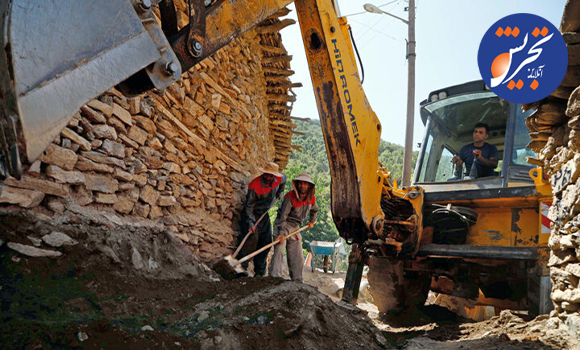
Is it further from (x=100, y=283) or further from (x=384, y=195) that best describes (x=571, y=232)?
(x=100, y=283)

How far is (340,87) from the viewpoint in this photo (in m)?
3.22

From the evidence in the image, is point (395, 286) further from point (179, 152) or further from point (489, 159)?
point (179, 152)

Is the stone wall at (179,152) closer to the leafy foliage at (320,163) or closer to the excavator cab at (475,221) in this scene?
the excavator cab at (475,221)

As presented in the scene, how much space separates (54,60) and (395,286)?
5061mm

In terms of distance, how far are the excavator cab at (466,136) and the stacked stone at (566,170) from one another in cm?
137

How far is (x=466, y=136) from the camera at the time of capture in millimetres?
5711

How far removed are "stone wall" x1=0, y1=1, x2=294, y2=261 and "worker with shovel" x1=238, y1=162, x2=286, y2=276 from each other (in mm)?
230

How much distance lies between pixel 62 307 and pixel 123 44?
1.58m

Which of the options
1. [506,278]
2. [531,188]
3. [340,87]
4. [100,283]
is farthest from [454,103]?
[100,283]

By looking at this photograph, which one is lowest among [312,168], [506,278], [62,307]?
[62,307]

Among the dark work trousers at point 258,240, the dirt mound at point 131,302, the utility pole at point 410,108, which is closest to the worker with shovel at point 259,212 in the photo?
the dark work trousers at point 258,240

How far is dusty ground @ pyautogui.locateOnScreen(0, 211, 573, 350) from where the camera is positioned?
1891 mm

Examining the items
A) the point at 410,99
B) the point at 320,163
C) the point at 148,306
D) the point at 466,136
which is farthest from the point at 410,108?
the point at 320,163

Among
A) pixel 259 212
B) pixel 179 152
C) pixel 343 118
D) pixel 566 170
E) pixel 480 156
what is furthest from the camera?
pixel 259 212
